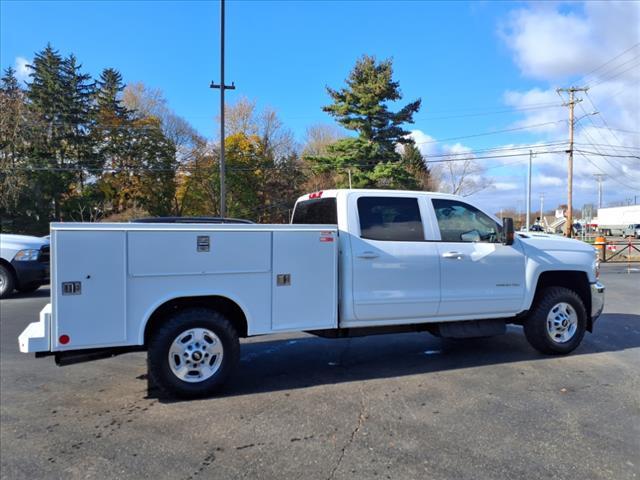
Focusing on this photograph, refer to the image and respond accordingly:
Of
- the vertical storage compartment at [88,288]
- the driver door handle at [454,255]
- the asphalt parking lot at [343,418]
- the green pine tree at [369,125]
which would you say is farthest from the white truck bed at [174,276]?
the green pine tree at [369,125]

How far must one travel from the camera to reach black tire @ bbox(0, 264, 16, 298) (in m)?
10.7

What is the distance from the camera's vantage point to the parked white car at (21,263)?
417 inches

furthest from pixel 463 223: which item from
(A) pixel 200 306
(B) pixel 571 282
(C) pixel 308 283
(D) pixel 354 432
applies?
(A) pixel 200 306

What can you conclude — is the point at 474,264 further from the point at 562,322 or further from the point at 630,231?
the point at 630,231

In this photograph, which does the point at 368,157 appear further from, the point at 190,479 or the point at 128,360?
the point at 190,479

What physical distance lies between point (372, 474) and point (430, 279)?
103 inches

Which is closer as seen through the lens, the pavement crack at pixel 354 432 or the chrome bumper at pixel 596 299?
the pavement crack at pixel 354 432

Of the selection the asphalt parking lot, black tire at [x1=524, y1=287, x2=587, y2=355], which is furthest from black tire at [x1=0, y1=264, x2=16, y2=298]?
black tire at [x1=524, y1=287, x2=587, y2=355]

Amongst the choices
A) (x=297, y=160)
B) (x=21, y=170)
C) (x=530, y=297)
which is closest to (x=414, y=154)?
(x=297, y=160)

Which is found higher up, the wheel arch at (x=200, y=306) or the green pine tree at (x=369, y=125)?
the green pine tree at (x=369, y=125)

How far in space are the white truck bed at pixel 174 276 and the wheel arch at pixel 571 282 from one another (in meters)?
2.89

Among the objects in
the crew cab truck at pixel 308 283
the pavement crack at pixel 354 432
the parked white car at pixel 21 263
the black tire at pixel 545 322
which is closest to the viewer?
the pavement crack at pixel 354 432

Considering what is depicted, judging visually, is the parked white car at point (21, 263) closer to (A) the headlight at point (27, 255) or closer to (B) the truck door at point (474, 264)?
(A) the headlight at point (27, 255)

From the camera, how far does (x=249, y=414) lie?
4211 millimetres
